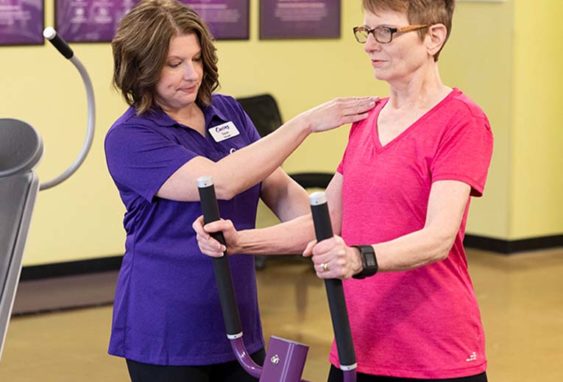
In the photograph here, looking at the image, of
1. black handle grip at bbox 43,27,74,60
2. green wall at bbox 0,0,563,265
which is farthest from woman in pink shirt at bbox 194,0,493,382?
green wall at bbox 0,0,563,265

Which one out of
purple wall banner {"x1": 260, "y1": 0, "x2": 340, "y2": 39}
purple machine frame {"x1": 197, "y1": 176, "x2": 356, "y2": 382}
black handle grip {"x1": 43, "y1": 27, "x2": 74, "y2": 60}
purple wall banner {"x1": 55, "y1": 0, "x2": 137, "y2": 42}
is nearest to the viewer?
purple machine frame {"x1": 197, "y1": 176, "x2": 356, "y2": 382}

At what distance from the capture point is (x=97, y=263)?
6.80 metres

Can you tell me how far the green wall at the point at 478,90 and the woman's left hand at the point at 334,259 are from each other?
15.7 ft

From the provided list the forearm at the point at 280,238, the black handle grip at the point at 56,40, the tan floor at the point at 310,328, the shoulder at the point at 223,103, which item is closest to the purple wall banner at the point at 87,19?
the tan floor at the point at 310,328

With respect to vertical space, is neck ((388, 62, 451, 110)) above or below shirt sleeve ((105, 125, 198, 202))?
above

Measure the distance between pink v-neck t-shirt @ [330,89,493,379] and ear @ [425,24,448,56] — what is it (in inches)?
3.9

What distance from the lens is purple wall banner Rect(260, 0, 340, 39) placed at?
23.6 feet

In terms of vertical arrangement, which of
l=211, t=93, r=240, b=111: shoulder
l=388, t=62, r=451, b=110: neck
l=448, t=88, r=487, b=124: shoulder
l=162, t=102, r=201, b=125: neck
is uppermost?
l=388, t=62, r=451, b=110: neck

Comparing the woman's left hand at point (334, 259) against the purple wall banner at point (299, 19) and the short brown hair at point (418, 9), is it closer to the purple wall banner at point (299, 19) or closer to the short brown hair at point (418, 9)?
the short brown hair at point (418, 9)

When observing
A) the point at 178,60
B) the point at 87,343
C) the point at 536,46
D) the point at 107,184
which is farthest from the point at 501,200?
the point at 178,60

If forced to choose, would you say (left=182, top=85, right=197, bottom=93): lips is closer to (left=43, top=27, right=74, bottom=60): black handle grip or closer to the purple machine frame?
the purple machine frame

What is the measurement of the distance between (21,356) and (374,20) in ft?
11.3

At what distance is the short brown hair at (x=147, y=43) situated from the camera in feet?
8.70

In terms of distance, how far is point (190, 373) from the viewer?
2695 mm
